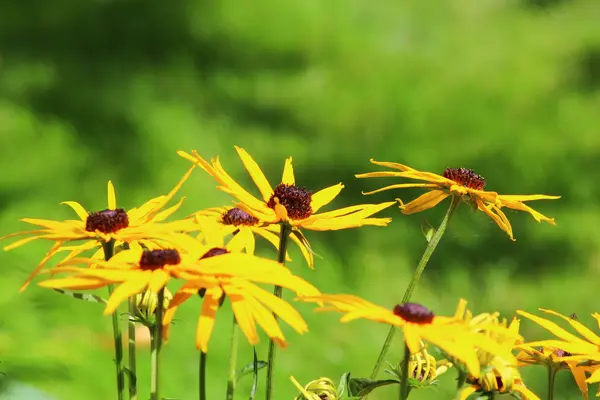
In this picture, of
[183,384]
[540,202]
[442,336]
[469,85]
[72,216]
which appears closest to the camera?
[442,336]

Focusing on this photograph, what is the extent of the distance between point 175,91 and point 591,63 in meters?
2.45

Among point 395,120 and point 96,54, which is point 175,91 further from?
point 395,120

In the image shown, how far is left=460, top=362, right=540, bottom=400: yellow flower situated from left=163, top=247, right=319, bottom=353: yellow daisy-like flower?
15cm

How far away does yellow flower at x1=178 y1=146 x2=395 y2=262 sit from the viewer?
811mm

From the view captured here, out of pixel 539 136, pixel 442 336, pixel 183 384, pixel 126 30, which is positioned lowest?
pixel 183 384

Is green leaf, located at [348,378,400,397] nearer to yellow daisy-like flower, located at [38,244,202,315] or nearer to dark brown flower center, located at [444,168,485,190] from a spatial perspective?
yellow daisy-like flower, located at [38,244,202,315]

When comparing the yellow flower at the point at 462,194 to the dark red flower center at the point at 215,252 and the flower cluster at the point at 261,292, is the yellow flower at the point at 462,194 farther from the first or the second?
the dark red flower center at the point at 215,252

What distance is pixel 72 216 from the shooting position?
335 cm

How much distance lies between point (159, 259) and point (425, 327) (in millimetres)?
212

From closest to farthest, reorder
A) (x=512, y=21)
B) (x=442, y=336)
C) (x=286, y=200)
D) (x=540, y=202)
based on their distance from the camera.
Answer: (x=442, y=336) → (x=286, y=200) → (x=540, y=202) → (x=512, y=21)

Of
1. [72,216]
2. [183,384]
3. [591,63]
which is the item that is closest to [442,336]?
[183,384]

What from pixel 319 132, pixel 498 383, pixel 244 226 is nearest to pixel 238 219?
pixel 244 226

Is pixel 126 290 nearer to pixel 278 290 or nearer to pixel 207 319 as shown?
pixel 207 319

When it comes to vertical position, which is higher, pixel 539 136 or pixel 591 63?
pixel 591 63
